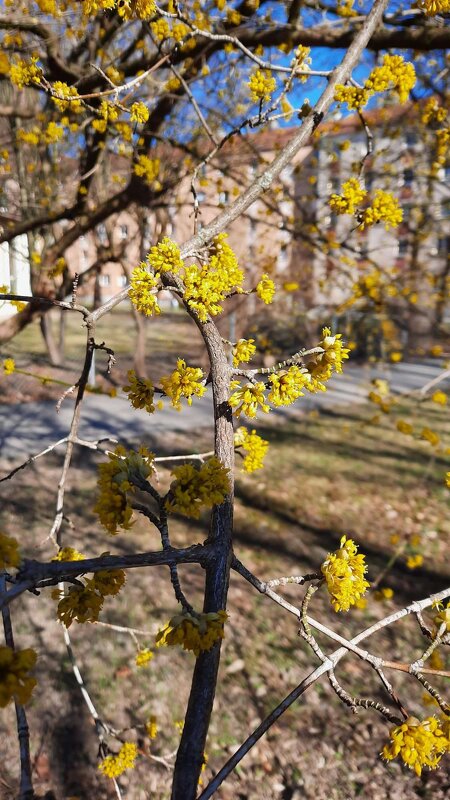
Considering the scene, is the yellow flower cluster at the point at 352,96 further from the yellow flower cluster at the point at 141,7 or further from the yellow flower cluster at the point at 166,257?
the yellow flower cluster at the point at 166,257

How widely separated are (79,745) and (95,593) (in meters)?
2.52

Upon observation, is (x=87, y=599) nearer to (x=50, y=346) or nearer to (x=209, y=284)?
(x=209, y=284)

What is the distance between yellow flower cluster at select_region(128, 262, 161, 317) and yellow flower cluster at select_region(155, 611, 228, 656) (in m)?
0.72

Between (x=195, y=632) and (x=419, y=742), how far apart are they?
0.57 metres

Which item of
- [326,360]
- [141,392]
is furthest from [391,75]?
[141,392]

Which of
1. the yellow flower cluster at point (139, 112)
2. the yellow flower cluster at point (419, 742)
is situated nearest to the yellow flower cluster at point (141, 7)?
the yellow flower cluster at point (139, 112)

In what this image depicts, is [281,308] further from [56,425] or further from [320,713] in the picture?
[320,713]

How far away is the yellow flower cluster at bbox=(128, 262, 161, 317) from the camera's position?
1271 mm

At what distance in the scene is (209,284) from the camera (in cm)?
126

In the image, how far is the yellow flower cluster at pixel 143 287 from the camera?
1.27 m

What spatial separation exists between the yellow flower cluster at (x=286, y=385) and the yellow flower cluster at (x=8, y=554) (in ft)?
2.21

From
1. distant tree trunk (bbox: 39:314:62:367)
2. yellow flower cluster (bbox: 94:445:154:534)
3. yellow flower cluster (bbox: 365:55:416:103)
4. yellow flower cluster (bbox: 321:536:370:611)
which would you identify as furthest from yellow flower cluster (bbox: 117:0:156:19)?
distant tree trunk (bbox: 39:314:62:367)

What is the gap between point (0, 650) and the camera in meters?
0.81

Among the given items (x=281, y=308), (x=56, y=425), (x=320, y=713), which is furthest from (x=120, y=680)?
(x=281, y=308)
